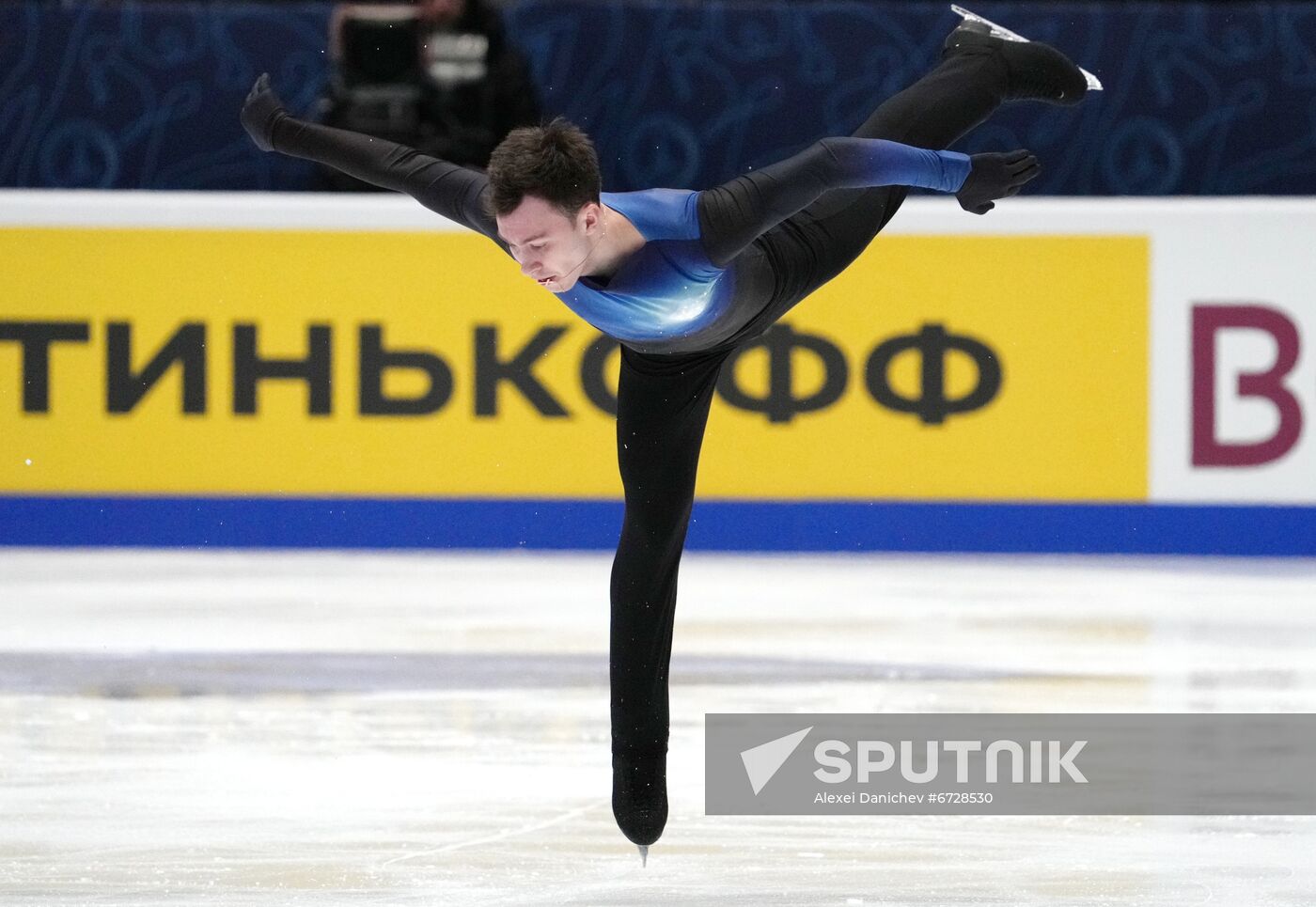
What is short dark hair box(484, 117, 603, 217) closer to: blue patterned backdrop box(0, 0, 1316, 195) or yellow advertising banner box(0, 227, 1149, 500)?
yellow advertising banner box(0, 227, 1149, 500)

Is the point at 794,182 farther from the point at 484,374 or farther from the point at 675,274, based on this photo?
the point at 484,374

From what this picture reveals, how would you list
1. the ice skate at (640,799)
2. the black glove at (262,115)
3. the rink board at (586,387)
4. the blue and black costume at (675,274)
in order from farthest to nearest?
the rink board at (586,387) < the black glove at (262,115) < the ice skate at (640,799) < the blue and black costume at (675,274)

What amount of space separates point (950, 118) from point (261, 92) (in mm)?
1248

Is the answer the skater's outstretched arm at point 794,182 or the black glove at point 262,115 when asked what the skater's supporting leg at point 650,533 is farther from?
the black glove at point 262,115

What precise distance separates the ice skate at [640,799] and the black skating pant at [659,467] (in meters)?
0.02

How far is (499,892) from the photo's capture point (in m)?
3.11

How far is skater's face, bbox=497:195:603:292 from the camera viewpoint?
10.0ft

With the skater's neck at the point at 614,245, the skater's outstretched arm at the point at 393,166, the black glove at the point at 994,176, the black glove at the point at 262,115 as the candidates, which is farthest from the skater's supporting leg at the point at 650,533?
the black glove at the point at 262,115

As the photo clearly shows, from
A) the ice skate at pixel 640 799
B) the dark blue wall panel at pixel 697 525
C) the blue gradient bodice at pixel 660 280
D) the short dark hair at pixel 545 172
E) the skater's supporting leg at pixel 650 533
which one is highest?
the short dark hair at pixel 545 172

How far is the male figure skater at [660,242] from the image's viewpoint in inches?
122

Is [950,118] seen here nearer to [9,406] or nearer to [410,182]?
[410,182]

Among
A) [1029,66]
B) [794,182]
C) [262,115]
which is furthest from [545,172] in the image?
[1029,66]

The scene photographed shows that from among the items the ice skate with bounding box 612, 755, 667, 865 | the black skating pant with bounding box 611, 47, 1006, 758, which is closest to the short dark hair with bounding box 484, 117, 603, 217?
the black skating pant with bounding box 611, 47, 1006, 758

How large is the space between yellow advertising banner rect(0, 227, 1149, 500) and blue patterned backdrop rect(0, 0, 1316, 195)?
424mm
